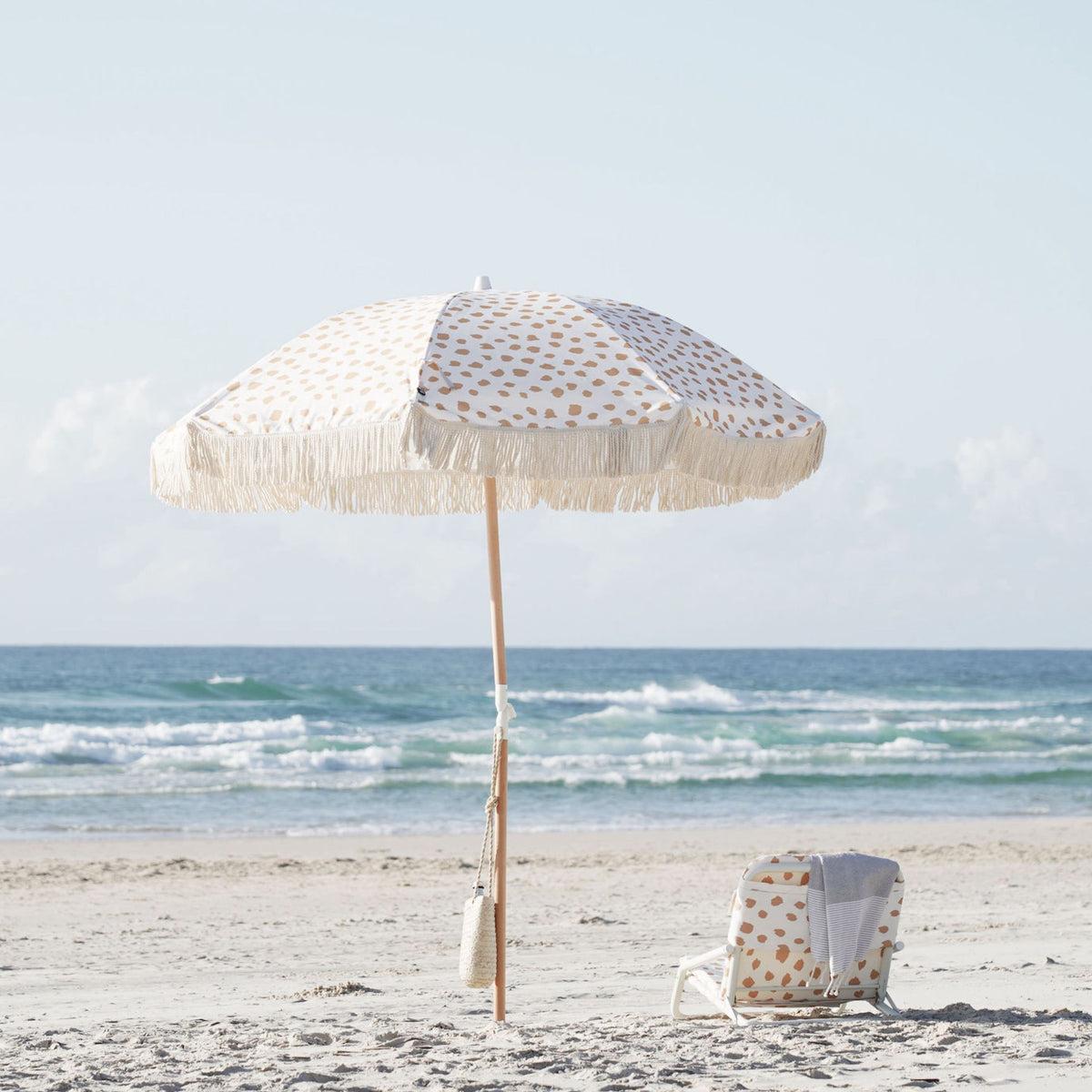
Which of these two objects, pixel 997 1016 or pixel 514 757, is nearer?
pixel 997 1016

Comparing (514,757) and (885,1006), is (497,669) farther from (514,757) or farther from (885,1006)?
(514,757)

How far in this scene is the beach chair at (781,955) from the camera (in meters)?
4.79

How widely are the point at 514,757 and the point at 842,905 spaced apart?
1636 cm

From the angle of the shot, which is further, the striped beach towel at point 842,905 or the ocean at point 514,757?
the ocean at point 514,757

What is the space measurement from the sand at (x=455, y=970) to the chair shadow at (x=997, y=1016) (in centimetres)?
2

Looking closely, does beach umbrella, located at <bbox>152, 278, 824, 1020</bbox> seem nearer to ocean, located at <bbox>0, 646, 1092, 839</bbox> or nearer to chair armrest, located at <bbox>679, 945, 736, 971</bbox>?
chair armrest, located at <bbox>679, 945, 736, 971</bbox>

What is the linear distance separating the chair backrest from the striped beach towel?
0.03m

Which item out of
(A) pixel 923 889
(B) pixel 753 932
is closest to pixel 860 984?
(B) pixel 753 932

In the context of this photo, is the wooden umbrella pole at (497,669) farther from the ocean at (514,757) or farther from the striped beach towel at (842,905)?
the ocean at (514,757)

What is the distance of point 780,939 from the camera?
4.82 metres

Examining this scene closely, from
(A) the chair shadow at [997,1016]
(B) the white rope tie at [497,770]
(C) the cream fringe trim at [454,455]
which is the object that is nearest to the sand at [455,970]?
(A) the chair shadow at [997,1016]

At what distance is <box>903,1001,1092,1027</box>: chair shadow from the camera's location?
4684 millimetres

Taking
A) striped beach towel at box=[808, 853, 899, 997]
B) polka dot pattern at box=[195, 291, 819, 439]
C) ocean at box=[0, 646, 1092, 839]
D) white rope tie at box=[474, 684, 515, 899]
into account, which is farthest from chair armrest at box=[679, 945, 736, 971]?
ocean at box=[0, 646, 1092, 839]

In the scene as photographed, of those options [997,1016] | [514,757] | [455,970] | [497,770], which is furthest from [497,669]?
[514,757]
